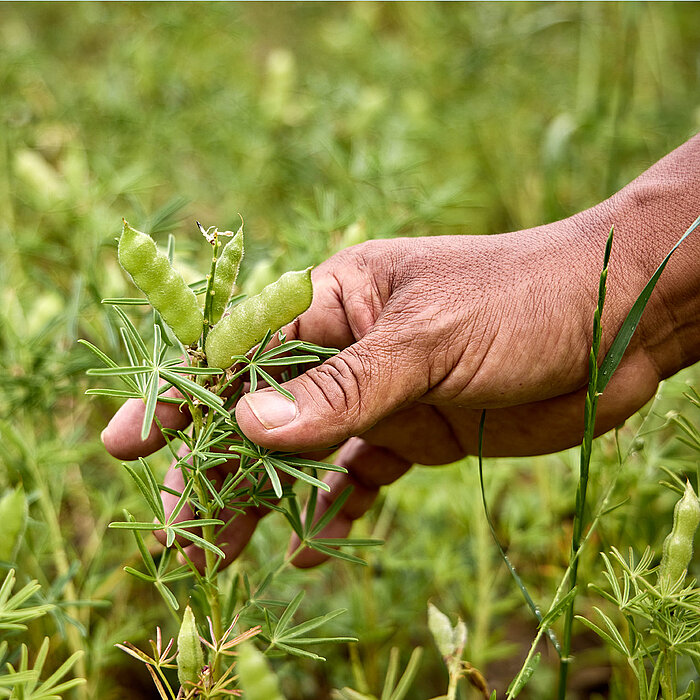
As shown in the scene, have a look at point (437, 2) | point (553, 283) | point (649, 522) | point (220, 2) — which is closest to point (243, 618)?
point (553, 283)

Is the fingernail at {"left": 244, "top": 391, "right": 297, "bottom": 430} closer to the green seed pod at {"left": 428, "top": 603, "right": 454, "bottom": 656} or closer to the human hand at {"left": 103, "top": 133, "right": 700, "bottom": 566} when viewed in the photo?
the human hand at {"left": 103, "top": 133, "right": 700, "bottom": 566}

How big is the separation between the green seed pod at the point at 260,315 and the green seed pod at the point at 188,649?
246 mm

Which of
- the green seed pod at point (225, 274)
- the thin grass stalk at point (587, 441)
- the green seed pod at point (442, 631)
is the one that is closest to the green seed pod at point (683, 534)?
the thin grass stalk at point (587, 441)

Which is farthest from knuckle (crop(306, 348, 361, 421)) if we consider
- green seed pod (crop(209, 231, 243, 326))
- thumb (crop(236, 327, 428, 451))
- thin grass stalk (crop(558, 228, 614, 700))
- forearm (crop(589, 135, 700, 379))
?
forearm (crop(589, 135, 700, 379))

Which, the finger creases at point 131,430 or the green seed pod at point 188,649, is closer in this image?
the green seed pod at point 188,649

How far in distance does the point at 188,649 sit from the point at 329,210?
839mm

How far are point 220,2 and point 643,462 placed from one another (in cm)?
186

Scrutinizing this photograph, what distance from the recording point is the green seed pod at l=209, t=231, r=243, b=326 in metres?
0.78

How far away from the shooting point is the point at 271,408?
0.78 metres

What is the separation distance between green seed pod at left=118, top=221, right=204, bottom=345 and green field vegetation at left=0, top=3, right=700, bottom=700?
11.6 inches

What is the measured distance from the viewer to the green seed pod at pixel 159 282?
0.76 meters

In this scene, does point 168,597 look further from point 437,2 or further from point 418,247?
point 437,2

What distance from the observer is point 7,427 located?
Answer: 3.63 ft

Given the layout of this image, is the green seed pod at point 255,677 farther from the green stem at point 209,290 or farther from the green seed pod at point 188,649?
the green stem at point 209,290
